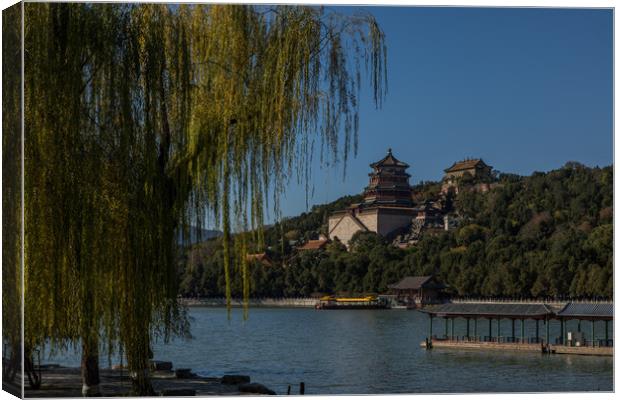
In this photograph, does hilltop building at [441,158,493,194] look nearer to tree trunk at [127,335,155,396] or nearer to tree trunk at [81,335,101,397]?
tree trunk at [81,335,101,397]

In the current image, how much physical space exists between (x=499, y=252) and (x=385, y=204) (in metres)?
5.89

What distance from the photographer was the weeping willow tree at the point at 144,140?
19.5 ft

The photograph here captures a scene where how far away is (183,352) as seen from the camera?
21.3m

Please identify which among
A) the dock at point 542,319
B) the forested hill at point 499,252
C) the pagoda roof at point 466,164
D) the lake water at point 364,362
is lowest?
the lake water at point 364,362

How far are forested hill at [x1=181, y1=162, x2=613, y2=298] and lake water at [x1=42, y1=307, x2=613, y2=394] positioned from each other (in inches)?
65.2

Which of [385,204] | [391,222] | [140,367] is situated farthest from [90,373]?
[391,222]

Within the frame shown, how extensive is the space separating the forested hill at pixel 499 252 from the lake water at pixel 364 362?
5.43ft

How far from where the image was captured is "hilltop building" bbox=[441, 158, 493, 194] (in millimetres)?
40781

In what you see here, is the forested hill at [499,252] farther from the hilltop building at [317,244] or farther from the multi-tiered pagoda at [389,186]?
the multi-tiered pagoda at [389,186]

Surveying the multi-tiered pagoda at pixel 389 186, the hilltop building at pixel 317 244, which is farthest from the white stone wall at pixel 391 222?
the hilltop building at pixel 317 244

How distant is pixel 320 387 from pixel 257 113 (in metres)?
8.29

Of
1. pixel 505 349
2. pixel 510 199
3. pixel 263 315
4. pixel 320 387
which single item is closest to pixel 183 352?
pixel 505 349

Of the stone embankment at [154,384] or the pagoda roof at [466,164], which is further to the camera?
the pagoda roof at [466,164]

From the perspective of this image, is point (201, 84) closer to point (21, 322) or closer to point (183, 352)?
point (21, 322)
